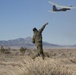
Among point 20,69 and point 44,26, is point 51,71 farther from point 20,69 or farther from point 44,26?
point 44,26

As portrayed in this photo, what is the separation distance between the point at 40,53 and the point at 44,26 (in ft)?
4.77

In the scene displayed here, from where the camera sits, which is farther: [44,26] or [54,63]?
[44,26]

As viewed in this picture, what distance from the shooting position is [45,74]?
39.5 ft

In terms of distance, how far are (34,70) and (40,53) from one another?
8802 millimetres

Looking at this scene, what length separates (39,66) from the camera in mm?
12336

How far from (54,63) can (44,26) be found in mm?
8596

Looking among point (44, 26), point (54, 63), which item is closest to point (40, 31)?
point (44, 26)

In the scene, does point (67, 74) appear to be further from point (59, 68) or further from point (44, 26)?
point (44, 26)

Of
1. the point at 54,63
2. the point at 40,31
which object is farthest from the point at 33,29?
the point at 54,63

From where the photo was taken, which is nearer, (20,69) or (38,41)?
(20,69)

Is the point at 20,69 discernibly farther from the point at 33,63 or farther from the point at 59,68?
the point at 59,68

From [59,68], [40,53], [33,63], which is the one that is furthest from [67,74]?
[40,53]

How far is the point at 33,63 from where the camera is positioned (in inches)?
494

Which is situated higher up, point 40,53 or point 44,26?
point 44,26
